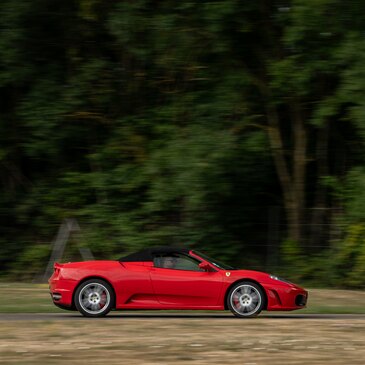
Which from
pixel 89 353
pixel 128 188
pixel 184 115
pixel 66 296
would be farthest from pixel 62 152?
pixel 89 353

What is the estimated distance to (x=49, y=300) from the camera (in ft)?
58.4

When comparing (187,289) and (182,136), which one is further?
(182,136)

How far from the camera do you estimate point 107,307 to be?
13.8 m

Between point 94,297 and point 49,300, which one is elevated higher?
point 49,300

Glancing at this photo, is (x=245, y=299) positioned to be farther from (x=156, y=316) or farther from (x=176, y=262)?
(x=156, y=316)

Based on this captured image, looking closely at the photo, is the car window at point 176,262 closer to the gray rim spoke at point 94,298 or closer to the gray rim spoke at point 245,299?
the gray rim spoke at point 245,299

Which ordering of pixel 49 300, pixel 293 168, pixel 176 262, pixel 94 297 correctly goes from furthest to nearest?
1. pixel 293 168
2. pixel 49 300
3. pixel 176 262
4. pixel 94 297

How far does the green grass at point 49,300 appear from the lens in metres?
15.8

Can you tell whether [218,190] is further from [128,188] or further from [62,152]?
[62,152]

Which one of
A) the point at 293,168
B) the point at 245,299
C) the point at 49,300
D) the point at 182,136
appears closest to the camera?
the point at 245,299

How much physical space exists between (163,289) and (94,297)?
110cm

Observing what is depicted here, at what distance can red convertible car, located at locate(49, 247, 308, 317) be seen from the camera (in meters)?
13.8

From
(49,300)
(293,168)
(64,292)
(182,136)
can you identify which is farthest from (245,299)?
(293,168)

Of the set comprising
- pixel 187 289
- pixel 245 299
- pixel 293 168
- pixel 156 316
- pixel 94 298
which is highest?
pixel 293 168
